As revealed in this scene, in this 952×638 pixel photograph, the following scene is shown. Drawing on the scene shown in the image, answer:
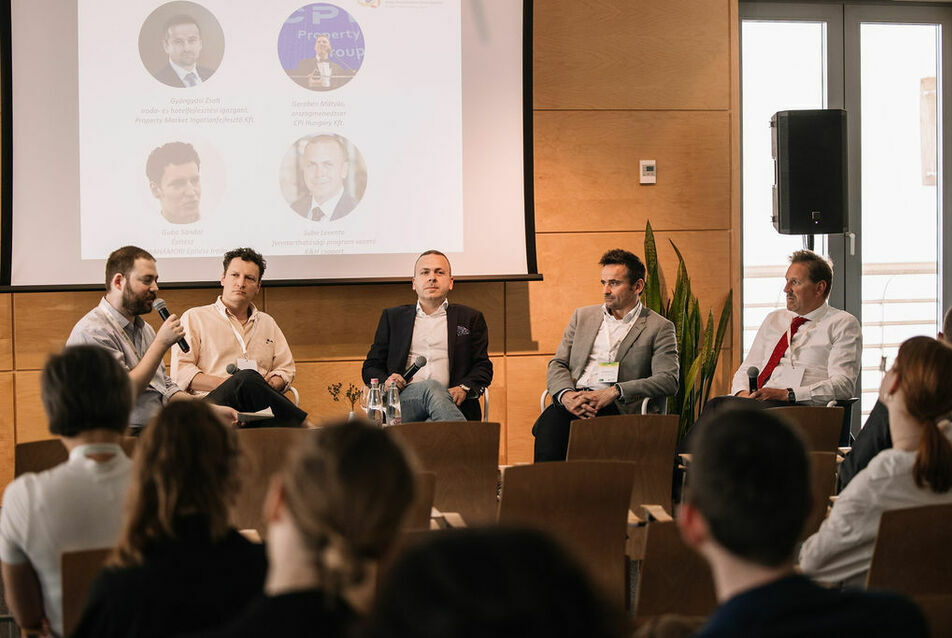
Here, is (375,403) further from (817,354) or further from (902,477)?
(902,477)

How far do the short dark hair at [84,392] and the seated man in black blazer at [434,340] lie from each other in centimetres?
318

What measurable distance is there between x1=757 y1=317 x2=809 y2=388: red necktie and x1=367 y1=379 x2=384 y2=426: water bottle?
2.16m

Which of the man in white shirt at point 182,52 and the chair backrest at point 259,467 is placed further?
the man in white shirt at point 182,52

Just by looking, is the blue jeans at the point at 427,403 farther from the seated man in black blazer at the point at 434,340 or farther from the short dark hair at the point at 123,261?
the short dark hair at the point at 123,261

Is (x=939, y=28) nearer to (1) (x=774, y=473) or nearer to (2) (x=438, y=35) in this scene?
(2) (x=438, y=35)

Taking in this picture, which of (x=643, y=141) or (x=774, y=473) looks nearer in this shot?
(x=774, y=473)

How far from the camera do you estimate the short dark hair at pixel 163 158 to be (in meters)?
5.89

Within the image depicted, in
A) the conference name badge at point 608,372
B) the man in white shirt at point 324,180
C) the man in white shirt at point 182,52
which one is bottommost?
the conference name badge at point 608,372

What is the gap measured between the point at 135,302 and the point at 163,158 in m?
1.49

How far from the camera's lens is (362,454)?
47.5 inches

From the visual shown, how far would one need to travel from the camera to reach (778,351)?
560cm

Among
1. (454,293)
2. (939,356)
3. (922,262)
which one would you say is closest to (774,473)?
(939,356)

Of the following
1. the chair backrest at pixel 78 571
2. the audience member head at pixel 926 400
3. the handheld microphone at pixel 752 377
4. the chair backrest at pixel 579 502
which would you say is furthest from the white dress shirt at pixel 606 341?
the chair backrest at pixel 78 571

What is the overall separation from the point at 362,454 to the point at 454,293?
5190 mm
